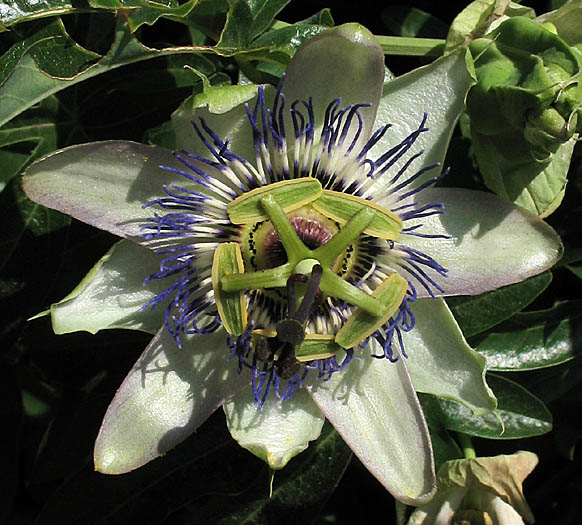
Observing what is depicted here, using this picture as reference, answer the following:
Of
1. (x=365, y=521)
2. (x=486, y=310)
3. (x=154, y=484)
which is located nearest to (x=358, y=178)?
(x=486, y=310)

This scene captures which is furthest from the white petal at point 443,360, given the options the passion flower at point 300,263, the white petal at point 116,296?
the white petal at point 116,296

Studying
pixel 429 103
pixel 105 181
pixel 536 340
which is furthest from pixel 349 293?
pixel 536 340

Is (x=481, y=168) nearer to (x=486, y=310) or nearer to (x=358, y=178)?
(x=358, y=178)

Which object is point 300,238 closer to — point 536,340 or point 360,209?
point 360,209

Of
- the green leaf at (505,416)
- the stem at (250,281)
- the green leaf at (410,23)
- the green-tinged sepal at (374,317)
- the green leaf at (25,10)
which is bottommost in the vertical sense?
the green leaf at (505,416)

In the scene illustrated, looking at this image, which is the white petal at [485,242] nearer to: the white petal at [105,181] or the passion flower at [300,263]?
the passion flower at [300,263]

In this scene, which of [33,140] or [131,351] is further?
[131,351]
